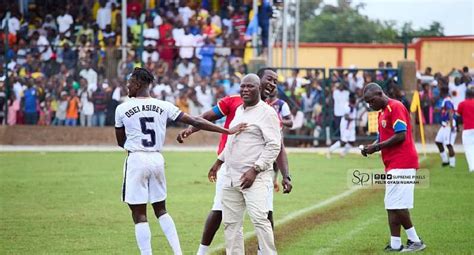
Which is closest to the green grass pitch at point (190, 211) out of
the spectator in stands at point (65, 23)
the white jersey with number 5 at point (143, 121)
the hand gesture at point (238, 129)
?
the white jersey with number 5 at point (143, 121)

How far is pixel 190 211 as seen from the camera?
615 inches

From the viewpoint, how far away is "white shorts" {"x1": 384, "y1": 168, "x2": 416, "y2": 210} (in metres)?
11.5

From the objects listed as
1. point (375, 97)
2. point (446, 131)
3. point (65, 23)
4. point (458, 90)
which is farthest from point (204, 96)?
point (375, 97)

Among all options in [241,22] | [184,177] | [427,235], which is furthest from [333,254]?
[241,22]

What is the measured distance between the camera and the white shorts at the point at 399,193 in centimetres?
1155

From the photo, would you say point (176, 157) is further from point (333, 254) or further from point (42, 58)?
point (333, 254)

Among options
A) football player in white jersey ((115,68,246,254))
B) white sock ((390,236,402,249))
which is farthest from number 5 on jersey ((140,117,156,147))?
white sock ((390,236,402,249))

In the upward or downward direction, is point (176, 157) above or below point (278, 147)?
below

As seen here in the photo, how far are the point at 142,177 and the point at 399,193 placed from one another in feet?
10.6

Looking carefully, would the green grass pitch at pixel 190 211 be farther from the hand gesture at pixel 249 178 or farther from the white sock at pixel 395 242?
the hand gesture at pixel 249 178

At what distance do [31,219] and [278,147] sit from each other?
20.1 feet

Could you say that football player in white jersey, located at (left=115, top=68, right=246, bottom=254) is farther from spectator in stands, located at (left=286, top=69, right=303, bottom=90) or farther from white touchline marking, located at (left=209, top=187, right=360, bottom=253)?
spectator in stands, located at (left=286, top=69, right=303, bottom=90)

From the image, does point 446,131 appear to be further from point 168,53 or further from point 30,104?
point 30,104

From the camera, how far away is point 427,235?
1291 centimetres
